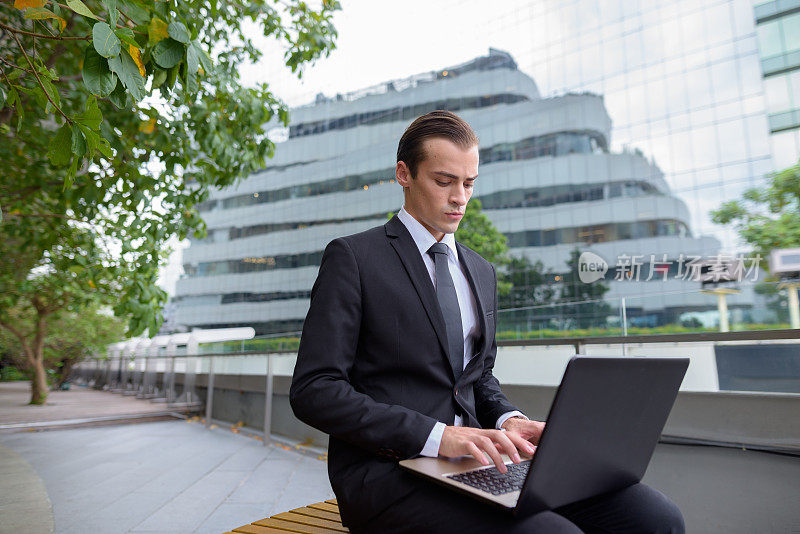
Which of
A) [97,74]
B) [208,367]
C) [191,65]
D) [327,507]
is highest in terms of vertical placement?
[191,65]

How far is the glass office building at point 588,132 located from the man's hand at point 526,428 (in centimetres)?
2738

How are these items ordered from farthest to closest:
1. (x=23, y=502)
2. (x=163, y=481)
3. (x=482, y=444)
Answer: (x=163, y=481), (x=23, y=502), (x=482, y=444)

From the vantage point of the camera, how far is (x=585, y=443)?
1088 millimetres

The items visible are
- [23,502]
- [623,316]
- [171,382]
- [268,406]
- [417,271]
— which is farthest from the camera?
[171,382]

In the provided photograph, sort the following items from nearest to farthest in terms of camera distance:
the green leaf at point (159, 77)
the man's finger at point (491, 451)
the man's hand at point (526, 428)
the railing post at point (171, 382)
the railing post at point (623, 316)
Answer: the man's finger at point (491, 451)
the man's hand at point (526, 428)
the green leaf at point (159, 77)
the railing post at point (623, 316)
the railing post at point (171, 382)

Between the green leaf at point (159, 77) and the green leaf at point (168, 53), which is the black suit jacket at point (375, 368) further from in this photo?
the green leaf at point (159, 77)

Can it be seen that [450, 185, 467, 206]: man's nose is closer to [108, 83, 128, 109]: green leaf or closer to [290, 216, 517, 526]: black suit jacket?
[290, 216, 517, 526]: black suit jacket

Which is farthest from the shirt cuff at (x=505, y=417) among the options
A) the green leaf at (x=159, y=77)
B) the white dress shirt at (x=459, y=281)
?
the green leaf at (x=159, y=77)

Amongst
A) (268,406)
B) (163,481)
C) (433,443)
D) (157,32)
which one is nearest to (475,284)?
(433,443)

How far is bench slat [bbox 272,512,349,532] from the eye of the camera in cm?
168

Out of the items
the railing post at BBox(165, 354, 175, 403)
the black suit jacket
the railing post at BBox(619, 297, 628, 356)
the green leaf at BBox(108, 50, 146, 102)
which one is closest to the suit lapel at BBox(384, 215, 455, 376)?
the black suit jacket

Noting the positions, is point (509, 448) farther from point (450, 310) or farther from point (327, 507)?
point (327, 507)

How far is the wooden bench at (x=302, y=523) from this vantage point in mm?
1632

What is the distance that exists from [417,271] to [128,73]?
3.53 feet
